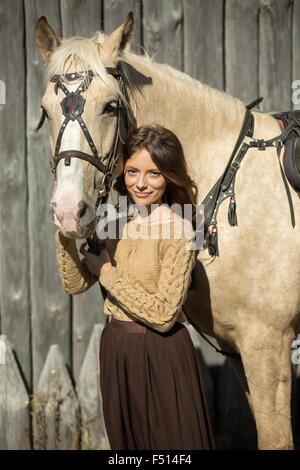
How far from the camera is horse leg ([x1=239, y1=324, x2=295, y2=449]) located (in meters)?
2.32

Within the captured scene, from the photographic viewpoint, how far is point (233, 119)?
2488mm

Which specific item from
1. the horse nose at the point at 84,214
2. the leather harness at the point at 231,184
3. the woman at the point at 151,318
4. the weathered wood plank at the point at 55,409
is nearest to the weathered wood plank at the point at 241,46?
the leather harness at the point at 231,184

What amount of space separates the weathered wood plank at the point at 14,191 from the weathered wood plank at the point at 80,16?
1.03 feet

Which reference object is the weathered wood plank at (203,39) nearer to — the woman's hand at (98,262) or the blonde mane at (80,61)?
the blonde mane at (80,61)

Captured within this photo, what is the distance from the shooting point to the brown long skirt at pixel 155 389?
202 cm

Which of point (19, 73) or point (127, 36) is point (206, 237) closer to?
point (127, 36)

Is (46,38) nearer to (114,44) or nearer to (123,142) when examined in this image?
(114,44)

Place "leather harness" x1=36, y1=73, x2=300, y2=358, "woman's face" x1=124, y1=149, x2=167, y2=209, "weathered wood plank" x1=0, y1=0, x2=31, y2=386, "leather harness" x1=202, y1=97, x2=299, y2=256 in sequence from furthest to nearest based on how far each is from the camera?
"weathered wood plank" x1=0, y1=0, x2=31, y2=386, "leather harness" x1=202, y1=97, x2=299, y2=256, "woman's face" x1=124, y1=149, x2=167, y2=209, "leather harness" x1=36, y1=73, x2=300, y2=358

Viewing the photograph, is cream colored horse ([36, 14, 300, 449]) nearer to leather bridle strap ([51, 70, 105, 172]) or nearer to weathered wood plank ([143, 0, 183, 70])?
leather bridle strap ([51, 70, 105, 172])

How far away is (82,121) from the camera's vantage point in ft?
6.38

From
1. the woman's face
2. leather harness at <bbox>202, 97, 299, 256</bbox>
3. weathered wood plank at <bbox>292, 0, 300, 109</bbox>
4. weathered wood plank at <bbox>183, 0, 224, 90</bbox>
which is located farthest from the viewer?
weathered wood plank at <bbox>292, 0, 300, 109</bbox>

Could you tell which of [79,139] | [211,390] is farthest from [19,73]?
[211,390]

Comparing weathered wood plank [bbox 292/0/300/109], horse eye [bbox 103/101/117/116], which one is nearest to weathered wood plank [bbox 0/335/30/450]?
horse eye [bbox 103/101/117/116]

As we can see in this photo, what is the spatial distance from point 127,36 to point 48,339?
2385 millimetres
